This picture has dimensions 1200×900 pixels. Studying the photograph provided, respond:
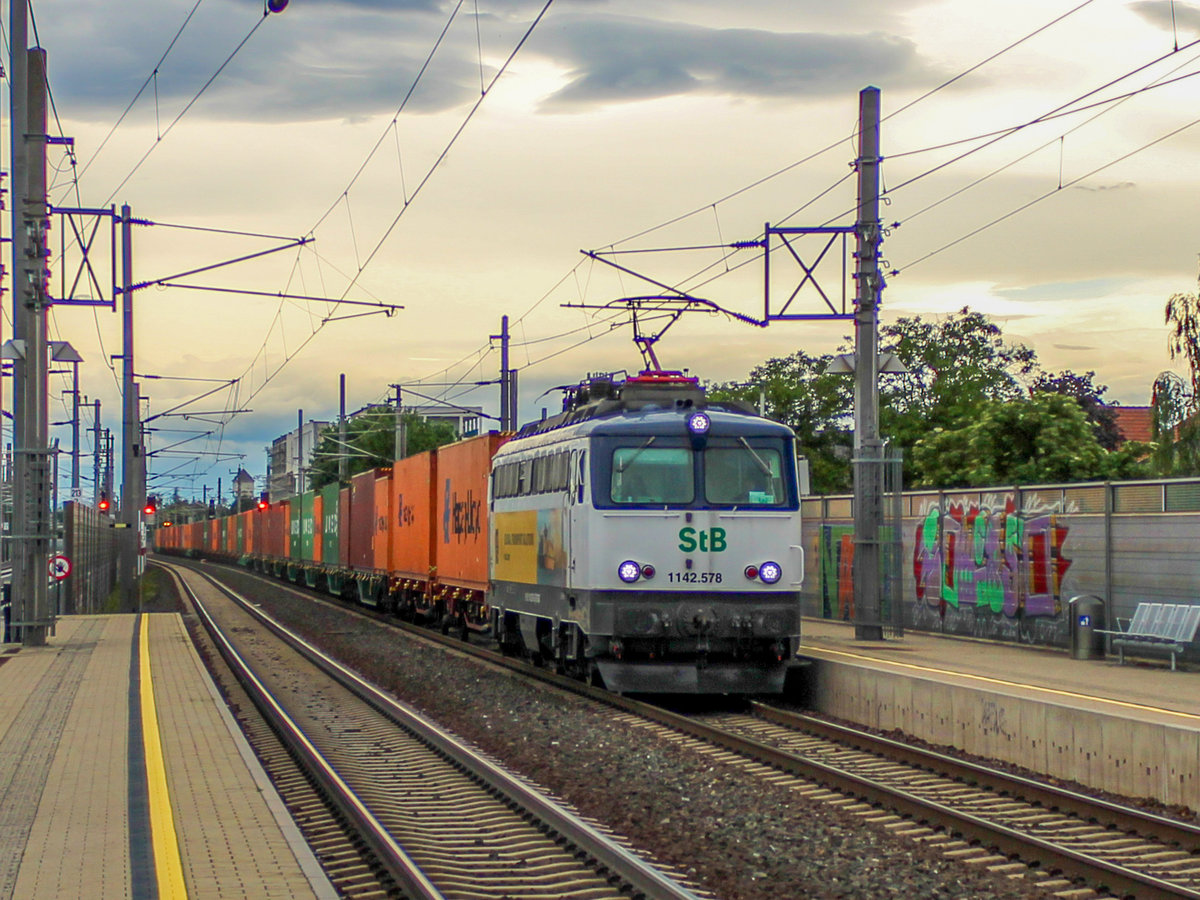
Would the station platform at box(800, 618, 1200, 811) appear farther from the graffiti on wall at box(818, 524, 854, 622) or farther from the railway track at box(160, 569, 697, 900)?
the graffiti on wall at box(818, 524, 854, 622)

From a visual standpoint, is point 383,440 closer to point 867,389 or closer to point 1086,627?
point 867,389

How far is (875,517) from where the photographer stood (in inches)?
781

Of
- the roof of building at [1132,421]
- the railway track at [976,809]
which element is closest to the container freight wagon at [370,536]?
the railway track at [976,809]

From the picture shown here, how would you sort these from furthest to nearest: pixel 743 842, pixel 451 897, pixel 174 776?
pixel 174 776 < pixel 743 842 < pixel 451 897

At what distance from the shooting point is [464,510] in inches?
959

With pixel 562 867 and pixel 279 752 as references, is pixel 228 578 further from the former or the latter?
pixel 562 867

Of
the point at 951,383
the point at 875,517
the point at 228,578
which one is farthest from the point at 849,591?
the point at 228,578

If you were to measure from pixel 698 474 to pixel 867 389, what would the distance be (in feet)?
16.7

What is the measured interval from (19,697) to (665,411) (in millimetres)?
7436

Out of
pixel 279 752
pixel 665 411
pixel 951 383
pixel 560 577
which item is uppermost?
pixel 951 383

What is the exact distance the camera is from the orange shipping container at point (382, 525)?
1330 inches

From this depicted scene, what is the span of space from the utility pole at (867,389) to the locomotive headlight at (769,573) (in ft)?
14.8

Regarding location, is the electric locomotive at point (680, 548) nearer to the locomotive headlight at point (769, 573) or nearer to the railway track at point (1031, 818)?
the locomotive headlight at point (769, 573)

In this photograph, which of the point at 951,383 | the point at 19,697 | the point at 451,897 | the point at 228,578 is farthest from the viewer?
the point at 228,578
